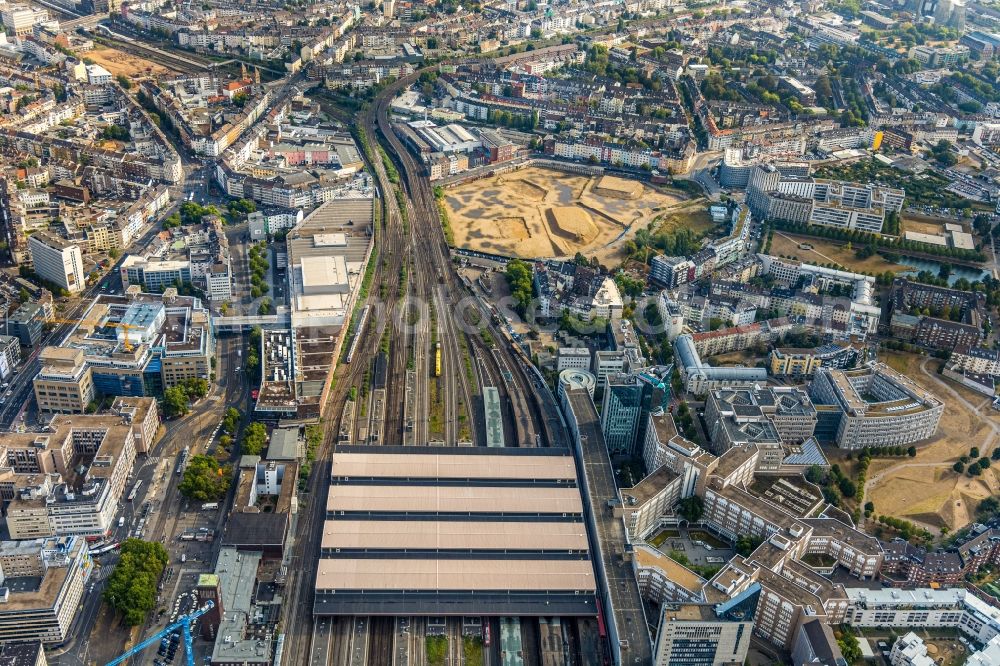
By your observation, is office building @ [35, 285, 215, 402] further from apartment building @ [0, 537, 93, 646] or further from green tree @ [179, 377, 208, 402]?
apartment building @ [0, 537, 93, 646]

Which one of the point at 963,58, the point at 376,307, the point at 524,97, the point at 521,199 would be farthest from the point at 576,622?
the point at 963,58

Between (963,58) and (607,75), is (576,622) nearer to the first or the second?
(607,75)

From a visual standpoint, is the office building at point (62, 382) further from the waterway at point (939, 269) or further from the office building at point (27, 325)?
the waterway at point (939, 269)

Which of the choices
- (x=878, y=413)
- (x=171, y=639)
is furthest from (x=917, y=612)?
(x=171, y=639)

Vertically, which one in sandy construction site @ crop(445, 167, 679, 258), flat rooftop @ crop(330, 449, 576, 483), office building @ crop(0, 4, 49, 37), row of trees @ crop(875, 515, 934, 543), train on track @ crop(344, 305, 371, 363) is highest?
office building @ crop(0, 4, 49, 37)

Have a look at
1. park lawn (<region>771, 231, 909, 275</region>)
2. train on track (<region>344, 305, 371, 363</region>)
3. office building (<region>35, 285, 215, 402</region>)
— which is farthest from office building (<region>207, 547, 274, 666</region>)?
park lawn (<region>771, 231, 909, 275</region>)

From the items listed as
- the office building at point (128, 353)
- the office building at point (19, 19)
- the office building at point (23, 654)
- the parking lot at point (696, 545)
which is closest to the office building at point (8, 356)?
the office building at point (128, 353)

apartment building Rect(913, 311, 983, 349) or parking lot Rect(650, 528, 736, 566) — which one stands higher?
apartment building Rect(913, 311, 983, 349)
